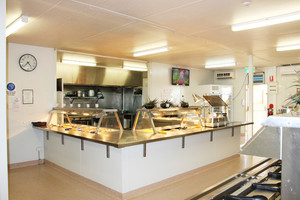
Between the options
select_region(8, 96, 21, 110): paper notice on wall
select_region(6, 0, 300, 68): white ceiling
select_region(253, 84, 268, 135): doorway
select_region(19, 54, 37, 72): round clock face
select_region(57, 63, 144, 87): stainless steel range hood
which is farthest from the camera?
select_region(253, 84, 268, 135): doorway

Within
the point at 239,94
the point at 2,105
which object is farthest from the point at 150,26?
the point at 239,94

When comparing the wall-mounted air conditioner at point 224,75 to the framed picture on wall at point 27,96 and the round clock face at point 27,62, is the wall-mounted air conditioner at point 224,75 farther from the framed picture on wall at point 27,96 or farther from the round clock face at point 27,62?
the framed picture on wall at point 27,96

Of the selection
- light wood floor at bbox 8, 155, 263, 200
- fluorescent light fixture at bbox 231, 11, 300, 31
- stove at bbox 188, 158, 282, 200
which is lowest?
light wood floor at bbox 8, 155, 263, 200

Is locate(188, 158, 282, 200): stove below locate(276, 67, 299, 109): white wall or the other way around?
below

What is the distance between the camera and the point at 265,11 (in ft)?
11.1

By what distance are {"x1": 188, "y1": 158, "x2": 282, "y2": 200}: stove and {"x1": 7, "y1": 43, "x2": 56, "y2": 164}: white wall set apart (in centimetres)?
500

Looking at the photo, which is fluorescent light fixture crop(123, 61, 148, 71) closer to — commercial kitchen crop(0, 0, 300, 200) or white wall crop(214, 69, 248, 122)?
commercial kitchen crop(0, 0, 300, 200)

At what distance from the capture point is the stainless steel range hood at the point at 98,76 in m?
6.92

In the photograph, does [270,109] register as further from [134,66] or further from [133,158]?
[133,158]

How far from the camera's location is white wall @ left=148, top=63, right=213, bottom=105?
8048 mm

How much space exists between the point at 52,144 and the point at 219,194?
460 cm

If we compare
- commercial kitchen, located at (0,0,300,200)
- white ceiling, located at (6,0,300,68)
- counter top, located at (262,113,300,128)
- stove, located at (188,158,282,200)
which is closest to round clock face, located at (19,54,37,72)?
commercial kitchen, located at (0,0,300,200)

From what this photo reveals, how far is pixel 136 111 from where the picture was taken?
553cm

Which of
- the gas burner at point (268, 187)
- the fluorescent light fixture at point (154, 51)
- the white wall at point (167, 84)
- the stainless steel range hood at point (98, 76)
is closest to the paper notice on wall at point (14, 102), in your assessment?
the stainless steel range hood at point (98, 76)
